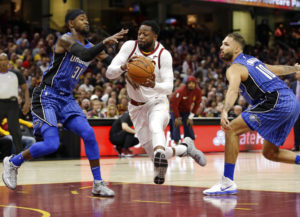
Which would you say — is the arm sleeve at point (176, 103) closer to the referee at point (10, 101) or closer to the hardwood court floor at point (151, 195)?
the hardwood court floor at point (151, 195)

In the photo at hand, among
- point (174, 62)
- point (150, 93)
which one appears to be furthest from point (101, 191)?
point (174, 62)

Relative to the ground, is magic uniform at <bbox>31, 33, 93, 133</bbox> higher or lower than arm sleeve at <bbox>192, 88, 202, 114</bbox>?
higher

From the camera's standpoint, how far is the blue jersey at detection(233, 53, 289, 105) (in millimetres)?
6836

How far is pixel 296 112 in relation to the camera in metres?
6.93

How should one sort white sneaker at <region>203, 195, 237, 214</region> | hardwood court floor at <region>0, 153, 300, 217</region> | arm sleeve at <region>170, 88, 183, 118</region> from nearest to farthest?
hardwood court floor at <region>0, 153, 300, 217</region>, white sneaker at <region>203, 195, 237, 214</region>, arm sleeve at <region>170, 88, 183, 118</region>

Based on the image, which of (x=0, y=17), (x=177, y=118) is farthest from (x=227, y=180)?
(x=0, y=17)

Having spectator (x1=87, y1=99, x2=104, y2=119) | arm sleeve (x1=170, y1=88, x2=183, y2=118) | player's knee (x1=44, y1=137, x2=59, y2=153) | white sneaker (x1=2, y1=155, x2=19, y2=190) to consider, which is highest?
player's knee (x1=44, y1=137, x2=59, y2=153)

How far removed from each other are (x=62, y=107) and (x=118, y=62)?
92 cm

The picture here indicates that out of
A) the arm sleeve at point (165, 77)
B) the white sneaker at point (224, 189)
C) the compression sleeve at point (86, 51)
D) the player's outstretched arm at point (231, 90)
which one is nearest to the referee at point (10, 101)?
the arm sleeve at point (165, 77)

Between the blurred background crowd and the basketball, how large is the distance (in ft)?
21.4

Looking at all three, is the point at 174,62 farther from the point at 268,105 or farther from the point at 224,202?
the point at 224,202

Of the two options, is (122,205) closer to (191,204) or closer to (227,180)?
(191,204)

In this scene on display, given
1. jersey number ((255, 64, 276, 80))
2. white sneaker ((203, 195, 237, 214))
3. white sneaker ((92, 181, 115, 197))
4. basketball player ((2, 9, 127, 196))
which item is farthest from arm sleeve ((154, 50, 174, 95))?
white sneaker ((203, 195, 237, 214))

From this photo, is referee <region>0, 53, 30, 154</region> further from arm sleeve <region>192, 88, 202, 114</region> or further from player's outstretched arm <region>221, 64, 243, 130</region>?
player's outstretched arm <region>221, 64, 243, 130</region>
